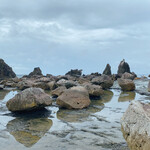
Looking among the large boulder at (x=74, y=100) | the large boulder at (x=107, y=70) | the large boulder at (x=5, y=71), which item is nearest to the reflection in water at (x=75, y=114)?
the large boulder at (x=74, y=100)

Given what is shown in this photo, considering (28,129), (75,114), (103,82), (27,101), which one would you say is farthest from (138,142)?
(103,82)

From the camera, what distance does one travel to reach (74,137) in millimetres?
6039

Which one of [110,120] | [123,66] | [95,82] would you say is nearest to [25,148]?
[110,120]

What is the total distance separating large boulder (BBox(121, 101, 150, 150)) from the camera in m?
3.89

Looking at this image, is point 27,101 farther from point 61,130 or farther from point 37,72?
point 37,72

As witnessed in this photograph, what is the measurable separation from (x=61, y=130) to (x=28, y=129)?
1.10 m

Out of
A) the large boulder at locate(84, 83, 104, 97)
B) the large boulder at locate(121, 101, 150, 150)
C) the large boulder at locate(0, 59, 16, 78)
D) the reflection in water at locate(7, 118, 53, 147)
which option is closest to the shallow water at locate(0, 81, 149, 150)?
the reflection in water at locate(7, 118, 53, 147)

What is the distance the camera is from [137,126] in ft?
13.7

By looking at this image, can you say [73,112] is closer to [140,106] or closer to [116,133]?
[116,133]

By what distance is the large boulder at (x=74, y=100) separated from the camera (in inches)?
401

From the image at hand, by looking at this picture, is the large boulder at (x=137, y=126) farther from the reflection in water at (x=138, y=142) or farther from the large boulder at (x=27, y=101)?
the large boulder at (x=27, y=101)

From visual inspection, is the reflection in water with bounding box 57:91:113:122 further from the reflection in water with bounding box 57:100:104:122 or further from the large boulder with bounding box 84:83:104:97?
the large boulder with bounding box 84:83:104:97

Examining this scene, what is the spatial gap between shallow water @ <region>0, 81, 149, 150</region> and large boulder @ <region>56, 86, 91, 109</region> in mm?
498

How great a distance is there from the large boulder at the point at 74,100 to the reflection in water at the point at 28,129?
6.85ft
